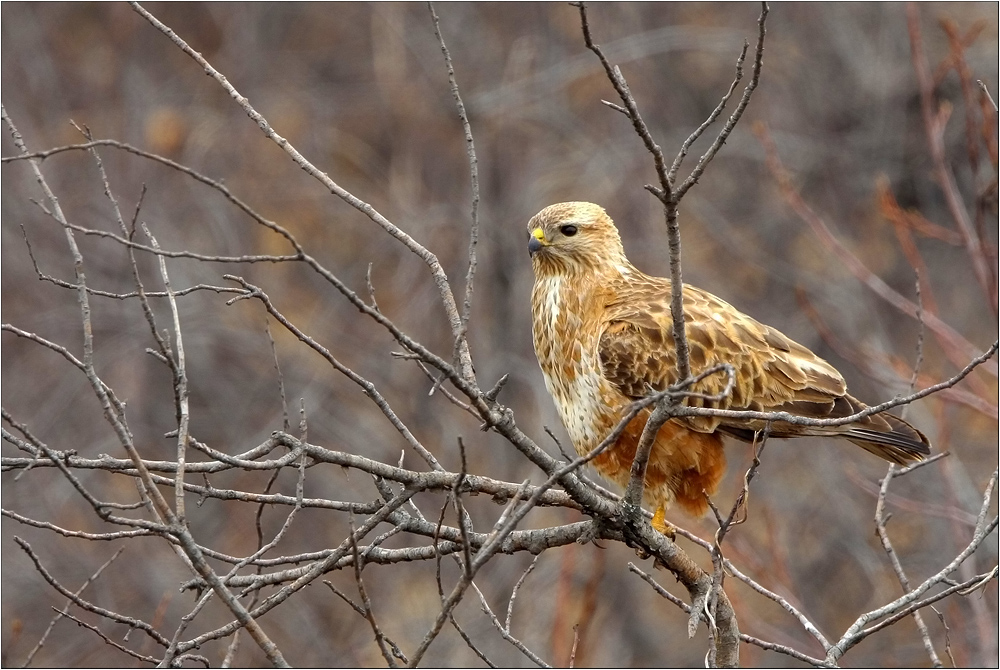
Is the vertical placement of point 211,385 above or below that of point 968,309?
below

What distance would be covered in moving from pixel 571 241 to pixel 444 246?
413 cm

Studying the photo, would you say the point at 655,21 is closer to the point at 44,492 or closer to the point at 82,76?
the point at 82,76

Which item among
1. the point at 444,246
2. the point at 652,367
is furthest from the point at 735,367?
the point at 444,246

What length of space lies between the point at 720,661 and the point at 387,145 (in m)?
6.69

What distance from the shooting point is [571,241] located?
4.19 metres

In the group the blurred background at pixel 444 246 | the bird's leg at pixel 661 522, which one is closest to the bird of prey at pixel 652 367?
the bird's leg at pixel 661 522

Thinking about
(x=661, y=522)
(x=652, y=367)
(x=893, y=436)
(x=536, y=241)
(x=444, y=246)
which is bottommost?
(x=661, y=522)

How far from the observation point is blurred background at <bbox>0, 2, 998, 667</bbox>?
8.04 m

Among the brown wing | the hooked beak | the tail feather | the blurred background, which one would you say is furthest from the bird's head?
the blurred background

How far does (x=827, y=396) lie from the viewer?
3.99m

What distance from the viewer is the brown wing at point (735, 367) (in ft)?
12.3

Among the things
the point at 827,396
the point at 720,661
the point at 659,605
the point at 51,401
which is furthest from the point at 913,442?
the point at 51,401

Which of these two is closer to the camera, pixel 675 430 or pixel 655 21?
pixel 675 430

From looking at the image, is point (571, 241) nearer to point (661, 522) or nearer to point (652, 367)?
point (652, 367)
